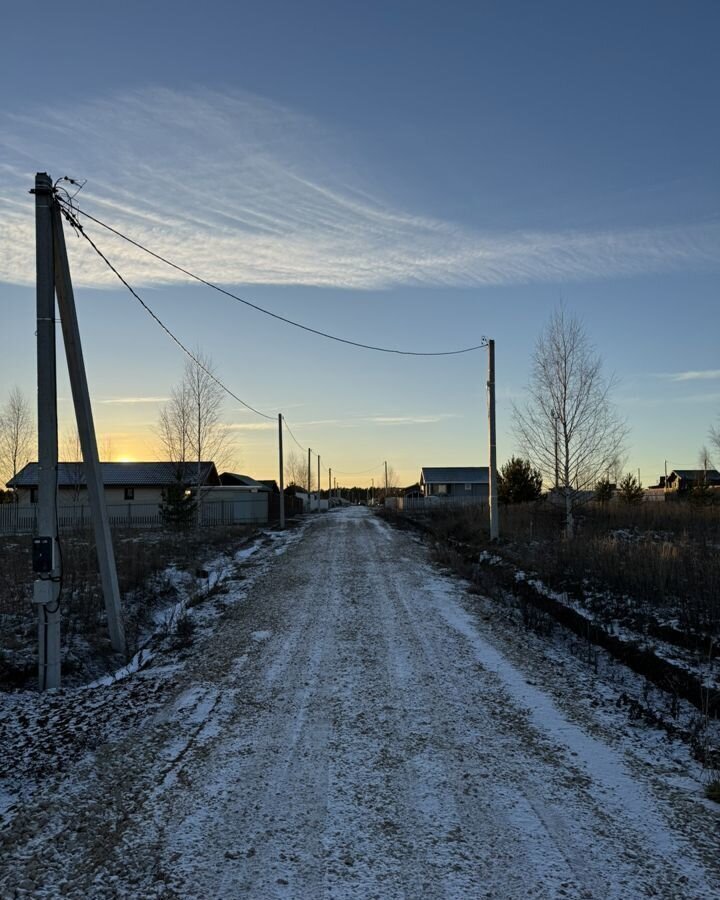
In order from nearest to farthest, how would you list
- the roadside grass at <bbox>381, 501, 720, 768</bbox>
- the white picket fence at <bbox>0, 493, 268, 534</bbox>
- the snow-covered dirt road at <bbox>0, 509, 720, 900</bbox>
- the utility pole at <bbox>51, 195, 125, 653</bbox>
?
1. the snow-covered dirt road at <bbox>0, 509, 720, 900</bbox>
2. the roadside grass at <bbox>381, 501, 720, 768</bbox>
3. the utility pole at <bbox>51, 195, 125, 653</bbox>
4. the white picket fence at <bbox>0, 493, 268, 534</bbox>

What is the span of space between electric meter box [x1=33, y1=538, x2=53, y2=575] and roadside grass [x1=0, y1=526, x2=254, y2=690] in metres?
1.13

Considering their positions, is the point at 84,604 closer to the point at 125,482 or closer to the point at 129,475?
the point at 125,482

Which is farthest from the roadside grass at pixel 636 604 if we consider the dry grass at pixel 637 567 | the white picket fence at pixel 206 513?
the white picket fence at pixel 206 513

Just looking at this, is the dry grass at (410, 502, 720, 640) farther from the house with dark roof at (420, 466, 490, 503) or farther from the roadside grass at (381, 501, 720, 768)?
the house with dark roof at (420, 466, 490, 503)

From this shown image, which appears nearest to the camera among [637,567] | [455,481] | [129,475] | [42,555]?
[42,555]

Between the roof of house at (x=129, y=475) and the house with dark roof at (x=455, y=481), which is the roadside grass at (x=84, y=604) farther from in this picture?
the house with dark roof at (x=455, y=481)

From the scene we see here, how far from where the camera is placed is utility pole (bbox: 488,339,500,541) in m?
20.4

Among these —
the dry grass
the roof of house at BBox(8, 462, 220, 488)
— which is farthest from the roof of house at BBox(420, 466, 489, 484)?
the dry grass

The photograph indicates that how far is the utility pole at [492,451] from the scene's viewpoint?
20.4m

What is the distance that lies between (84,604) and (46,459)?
3916mm

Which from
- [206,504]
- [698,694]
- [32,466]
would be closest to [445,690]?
[698,694]

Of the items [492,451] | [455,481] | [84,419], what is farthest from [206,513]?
[455,481]

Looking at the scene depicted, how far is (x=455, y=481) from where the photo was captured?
85.7 m

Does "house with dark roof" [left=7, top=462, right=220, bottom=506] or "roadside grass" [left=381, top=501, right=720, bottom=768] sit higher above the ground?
"house with dark roof" [left=7, top=462, right=220, bottom=506]
